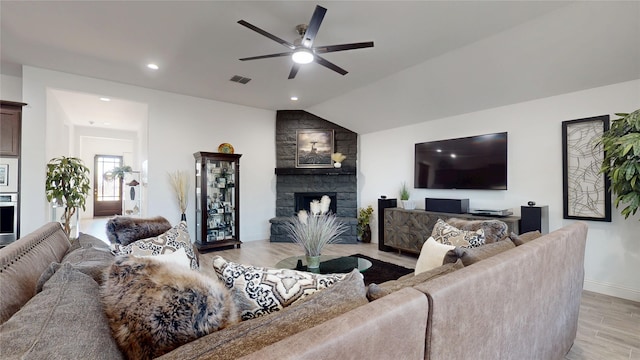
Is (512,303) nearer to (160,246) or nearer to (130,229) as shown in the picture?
(160,246)

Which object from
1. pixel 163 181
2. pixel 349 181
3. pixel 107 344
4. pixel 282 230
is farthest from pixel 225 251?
pixel 107 344

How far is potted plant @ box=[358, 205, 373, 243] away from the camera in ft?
18.1

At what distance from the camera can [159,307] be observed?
0.70 meters

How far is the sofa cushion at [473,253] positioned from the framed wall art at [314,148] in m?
4.38

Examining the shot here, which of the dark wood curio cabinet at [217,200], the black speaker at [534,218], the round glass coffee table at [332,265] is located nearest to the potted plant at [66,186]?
Result: the dark wood curio cabinet at [217,200]

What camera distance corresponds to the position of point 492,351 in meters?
1.11

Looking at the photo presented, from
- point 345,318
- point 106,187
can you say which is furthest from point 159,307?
point 106,187

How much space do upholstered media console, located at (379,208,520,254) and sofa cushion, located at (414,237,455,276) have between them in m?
2.17

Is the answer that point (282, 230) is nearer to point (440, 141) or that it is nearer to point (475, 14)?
point (440, 141)

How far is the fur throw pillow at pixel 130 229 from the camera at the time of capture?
6.46 ft

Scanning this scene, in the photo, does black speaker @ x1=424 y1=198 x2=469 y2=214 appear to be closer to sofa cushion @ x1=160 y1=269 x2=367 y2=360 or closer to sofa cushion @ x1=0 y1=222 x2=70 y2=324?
sofa cushion @ x1=160 y1=269 x2=367 y2=360

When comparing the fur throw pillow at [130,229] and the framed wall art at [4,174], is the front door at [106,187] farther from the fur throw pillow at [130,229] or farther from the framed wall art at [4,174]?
the fur throw pillow at [130,229]

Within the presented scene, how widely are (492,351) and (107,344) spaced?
1307mm

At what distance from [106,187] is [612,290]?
11.4 metres
